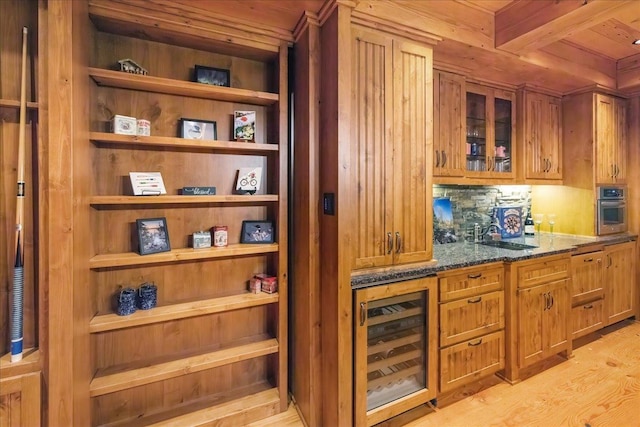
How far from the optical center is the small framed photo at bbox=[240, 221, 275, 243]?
2.01 meters

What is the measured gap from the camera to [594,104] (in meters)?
2.94

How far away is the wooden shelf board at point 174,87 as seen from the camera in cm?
159

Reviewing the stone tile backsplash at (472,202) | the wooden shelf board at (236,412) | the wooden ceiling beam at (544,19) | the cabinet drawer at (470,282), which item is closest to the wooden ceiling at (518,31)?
the wooden ceiling beam at (544,19)

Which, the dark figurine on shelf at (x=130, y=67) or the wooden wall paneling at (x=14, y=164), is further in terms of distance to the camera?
the dark figurine on shelf at (x=130, y=67)

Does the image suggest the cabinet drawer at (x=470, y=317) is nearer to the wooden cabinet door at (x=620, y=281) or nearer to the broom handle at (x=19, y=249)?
the wooden cabinet door at (x=620, y=281)

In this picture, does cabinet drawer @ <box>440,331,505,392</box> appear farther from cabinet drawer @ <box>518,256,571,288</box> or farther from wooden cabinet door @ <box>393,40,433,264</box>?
wooden cabinet door @ <box>393,40,433,264</box>

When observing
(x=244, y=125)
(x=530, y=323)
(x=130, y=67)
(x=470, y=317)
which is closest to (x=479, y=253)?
(x=470, y=317)

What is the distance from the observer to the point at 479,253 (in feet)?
7.58

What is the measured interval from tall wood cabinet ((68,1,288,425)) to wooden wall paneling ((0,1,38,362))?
212 millimetres

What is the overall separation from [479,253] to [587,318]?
1513 millimetres

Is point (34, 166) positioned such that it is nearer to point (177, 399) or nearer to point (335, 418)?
point (177, 399)

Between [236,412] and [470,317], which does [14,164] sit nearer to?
[236,412]

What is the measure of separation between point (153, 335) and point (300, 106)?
1718 millimetres

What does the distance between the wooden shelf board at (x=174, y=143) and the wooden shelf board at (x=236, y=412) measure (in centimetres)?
163
